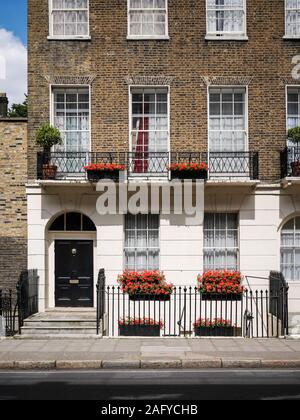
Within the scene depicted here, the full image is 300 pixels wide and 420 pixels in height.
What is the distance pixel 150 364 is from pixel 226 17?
11.7 metres

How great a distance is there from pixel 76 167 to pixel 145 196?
7.71ft

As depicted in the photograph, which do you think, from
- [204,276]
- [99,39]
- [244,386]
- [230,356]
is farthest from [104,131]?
[244,386]

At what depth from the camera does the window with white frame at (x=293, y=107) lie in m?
20.3

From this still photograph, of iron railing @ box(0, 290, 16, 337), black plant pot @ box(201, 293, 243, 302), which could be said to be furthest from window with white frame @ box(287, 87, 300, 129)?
iron railing @ box(0, 290, 16, 337)

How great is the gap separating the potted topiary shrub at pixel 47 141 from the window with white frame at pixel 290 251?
24.8 feet

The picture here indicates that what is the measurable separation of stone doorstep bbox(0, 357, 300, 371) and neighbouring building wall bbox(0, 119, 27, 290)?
660 centimetres

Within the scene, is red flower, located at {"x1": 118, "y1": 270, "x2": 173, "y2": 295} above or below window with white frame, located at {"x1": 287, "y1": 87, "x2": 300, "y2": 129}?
below

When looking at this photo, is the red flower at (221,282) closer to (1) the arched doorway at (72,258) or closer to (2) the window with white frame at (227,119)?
(1) the arched doorway at (72,258)

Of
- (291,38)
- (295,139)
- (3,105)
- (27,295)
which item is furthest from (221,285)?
(3,105)

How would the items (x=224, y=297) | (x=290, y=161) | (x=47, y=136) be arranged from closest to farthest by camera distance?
(x=47, y=136), (x=224, y=297), (x=290, y=161)

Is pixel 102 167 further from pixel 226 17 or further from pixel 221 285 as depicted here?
pixel 226 17

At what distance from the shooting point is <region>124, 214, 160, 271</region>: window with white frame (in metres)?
20.1

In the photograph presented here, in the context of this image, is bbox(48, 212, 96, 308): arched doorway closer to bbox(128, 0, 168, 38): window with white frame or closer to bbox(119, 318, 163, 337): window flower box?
bbox(119, 318, 163, 337): window flower box

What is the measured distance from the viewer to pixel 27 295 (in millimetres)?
18469
